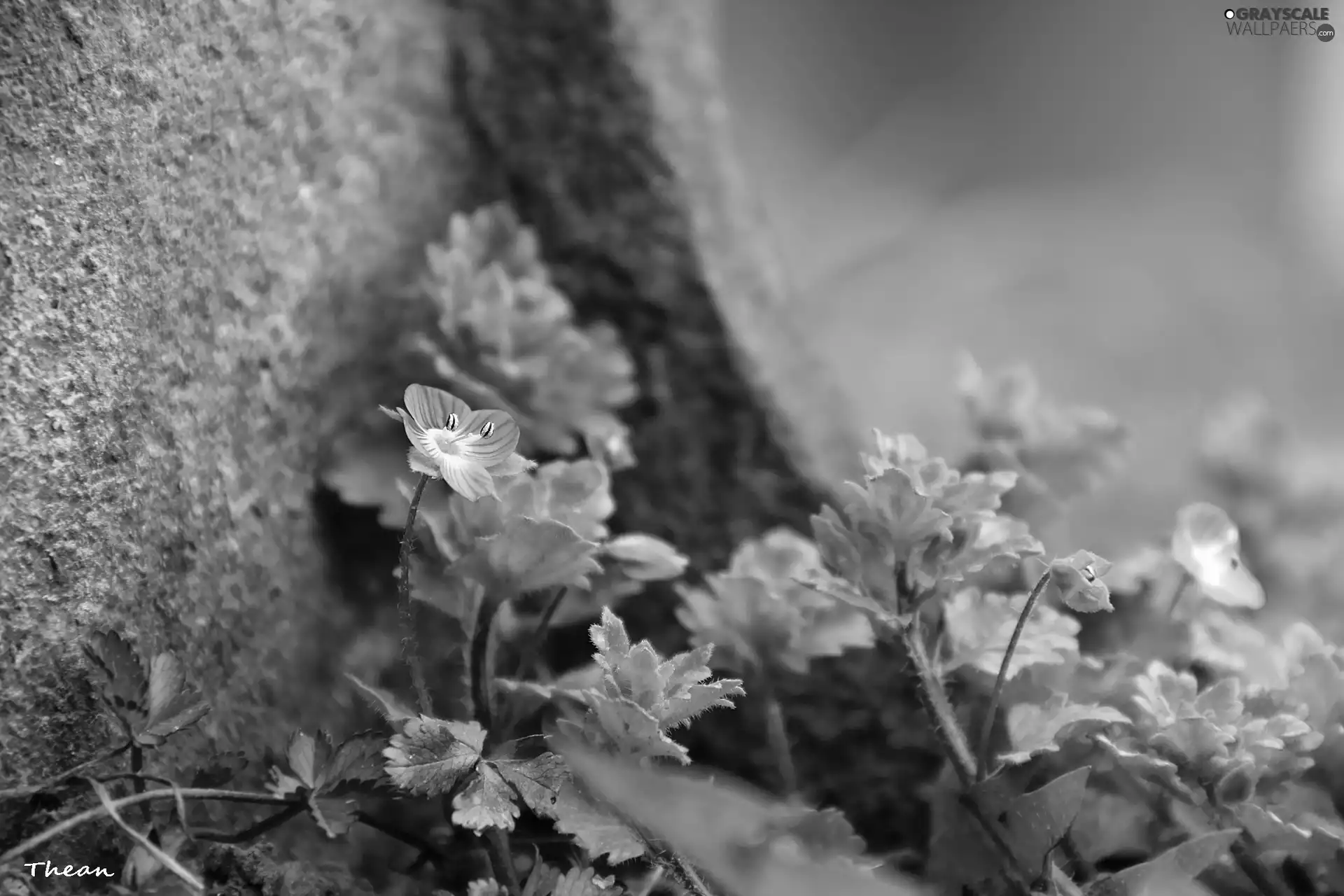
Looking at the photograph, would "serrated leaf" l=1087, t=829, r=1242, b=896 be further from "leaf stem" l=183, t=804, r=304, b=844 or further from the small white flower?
"leaf stem" l=183, t=804, r=304, b=844

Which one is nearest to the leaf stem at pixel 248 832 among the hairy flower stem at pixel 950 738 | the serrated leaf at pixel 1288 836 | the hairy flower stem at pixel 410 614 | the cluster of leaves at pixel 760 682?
the cluster of leaves at pixel 760 682

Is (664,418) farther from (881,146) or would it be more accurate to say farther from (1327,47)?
(1327,47)

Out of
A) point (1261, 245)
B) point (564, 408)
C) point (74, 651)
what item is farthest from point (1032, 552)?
point (1261, 245)

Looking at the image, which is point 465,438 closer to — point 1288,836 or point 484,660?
point 484,660

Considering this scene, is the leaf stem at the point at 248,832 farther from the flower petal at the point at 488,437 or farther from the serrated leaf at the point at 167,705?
the flower petal at the point at 488,437

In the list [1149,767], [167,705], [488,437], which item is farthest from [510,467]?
[1149,767]

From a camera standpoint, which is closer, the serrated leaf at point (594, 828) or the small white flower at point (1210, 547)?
the serrated leaf at point (594, 828)

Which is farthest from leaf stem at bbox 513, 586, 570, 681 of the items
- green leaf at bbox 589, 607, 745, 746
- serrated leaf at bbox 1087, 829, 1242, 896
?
serrated leaf at bbox 1087, 829, 1242, 896
